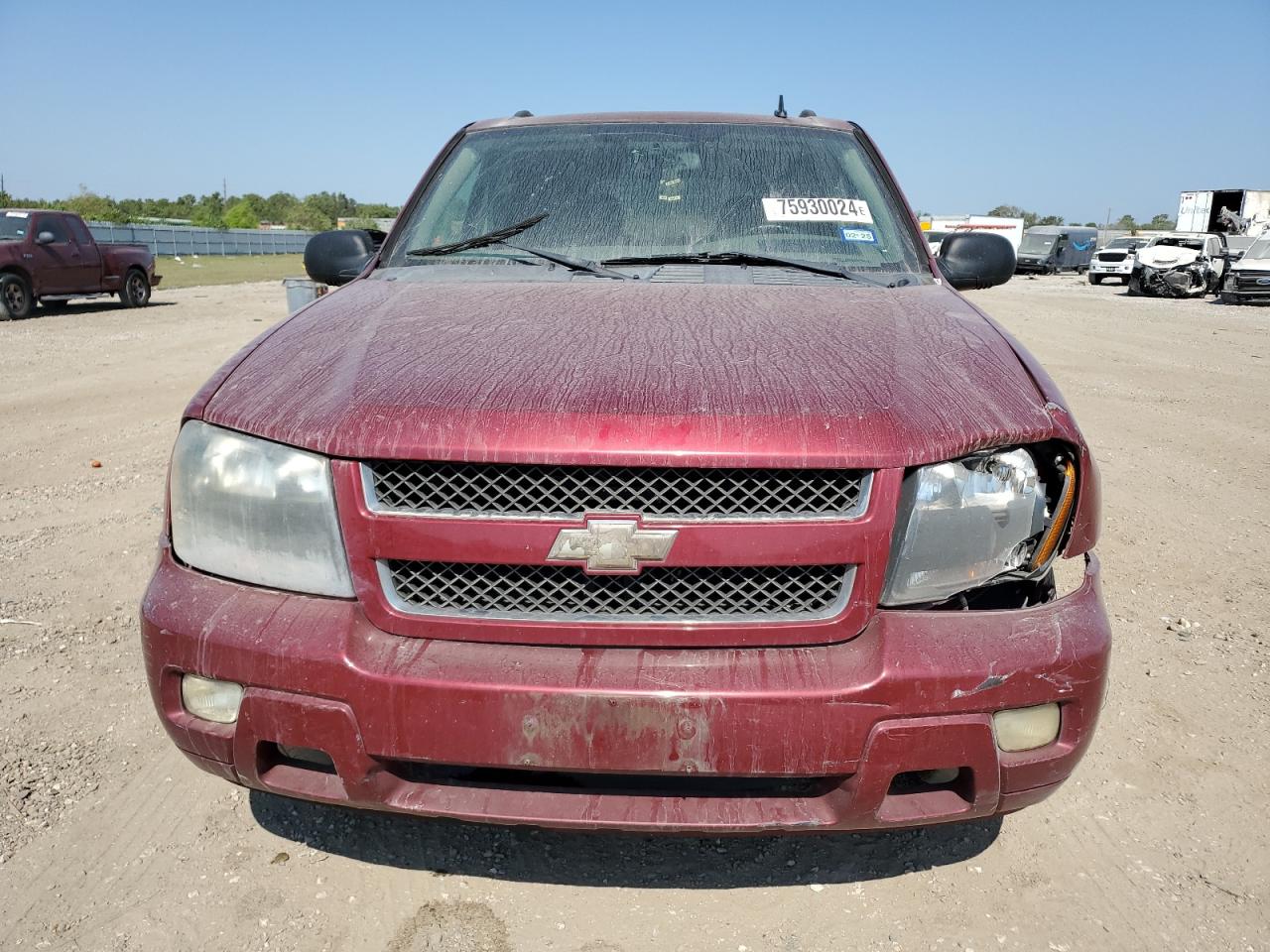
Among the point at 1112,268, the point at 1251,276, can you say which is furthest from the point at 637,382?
the point at 1112,268

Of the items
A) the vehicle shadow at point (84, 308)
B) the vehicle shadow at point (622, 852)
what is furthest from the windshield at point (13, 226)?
the vehicle shadow at point (622, 852)

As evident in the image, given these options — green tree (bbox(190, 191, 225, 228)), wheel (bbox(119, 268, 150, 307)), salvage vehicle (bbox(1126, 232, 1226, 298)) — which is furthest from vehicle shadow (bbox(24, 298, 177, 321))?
green tree (bbox(190, 191, 225, 228))

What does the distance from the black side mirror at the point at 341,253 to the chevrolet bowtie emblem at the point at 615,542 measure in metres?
1.90

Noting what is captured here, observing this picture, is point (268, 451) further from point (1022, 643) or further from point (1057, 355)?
point (1057, 355)

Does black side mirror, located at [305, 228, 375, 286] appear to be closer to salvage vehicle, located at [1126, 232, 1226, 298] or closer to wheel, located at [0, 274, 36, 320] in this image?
wheel, located at [0, 274, 36, 320]

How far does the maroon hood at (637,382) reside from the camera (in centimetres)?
175

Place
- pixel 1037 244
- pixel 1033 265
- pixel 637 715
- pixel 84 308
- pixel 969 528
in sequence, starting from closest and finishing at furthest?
pixel 637 715
pixel 969 528
pixel 84 308
pixel 1033 265
pixel 1037 244

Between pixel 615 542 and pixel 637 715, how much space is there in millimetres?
303

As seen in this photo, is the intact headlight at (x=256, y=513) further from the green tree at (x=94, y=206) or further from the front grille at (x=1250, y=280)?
the green tree at (x=94, y=206)

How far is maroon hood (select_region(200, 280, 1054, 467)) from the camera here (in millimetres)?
1752

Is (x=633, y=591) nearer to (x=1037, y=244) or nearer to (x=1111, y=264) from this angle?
(x=1111, y=264)

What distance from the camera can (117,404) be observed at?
26.8 feet

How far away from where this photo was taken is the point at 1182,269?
88.8 ft

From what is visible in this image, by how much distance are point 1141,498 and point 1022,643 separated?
436 centimetres
